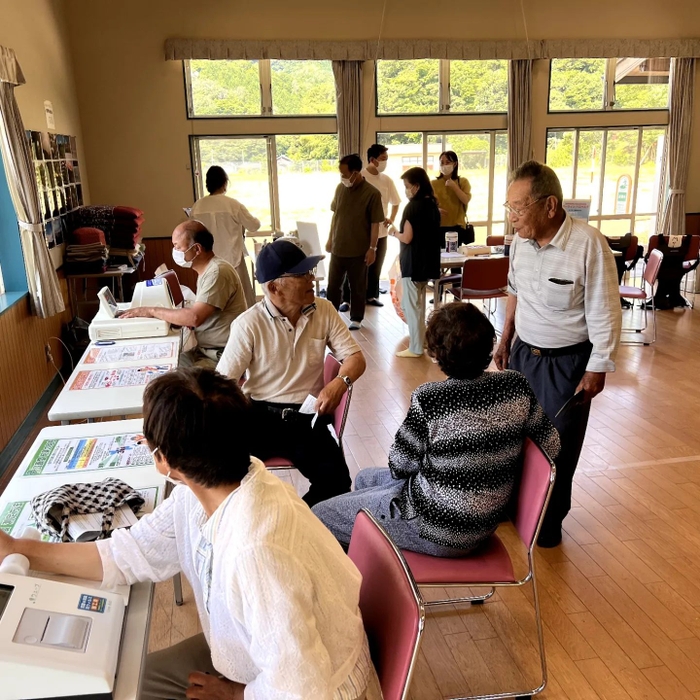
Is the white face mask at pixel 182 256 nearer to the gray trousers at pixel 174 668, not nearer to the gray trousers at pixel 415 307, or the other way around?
the gray trousers at pixel 174 668

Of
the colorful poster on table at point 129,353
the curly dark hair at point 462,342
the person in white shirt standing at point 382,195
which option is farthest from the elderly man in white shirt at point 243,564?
the person in white shirt standing at point 382,195

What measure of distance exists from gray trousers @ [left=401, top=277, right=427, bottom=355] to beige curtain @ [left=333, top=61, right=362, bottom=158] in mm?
3233

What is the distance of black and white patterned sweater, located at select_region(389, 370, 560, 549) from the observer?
1811 mm

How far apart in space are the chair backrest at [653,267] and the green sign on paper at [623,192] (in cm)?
365

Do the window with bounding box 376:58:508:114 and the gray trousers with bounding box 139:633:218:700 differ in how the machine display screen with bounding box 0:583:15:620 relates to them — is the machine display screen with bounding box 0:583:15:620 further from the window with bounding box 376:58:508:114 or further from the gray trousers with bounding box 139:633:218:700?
the window with bounding box 376:58:508:114

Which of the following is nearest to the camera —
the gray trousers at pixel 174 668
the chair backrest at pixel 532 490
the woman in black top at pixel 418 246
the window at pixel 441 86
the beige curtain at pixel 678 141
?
the gray trousers at pixel 174 668

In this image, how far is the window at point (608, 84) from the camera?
8523 millimetres

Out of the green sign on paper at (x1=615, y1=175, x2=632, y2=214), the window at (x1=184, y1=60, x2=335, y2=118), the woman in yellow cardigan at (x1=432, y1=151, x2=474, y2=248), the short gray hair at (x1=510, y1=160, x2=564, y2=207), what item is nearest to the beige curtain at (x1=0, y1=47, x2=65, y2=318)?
the short gray hair at (x1=510, y1=160, x2=564, y2=207)

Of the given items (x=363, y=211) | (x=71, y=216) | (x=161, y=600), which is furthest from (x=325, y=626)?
(x=71, y=216)

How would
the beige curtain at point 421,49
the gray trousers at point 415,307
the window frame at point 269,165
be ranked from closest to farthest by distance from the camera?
the gray trousers at point 415,307 → the beige curtain at point 421,49 → the window frame at point 269,165

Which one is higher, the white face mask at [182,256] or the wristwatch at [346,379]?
the white face mask at [182,256]

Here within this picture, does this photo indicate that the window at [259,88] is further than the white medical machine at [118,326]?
Yes

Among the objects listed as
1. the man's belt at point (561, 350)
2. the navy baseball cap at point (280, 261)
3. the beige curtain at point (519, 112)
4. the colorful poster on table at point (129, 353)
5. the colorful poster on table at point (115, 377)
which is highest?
the beige curtain at point (519, 112)

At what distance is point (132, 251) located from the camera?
6316 mm
